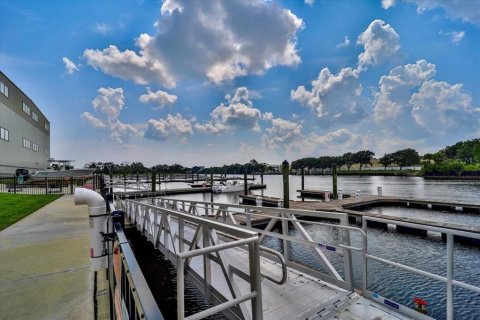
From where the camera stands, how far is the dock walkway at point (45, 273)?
4.16 meters

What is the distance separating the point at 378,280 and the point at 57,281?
27.2ft

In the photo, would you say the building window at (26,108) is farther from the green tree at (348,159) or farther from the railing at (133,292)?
the green tree at (348,159)

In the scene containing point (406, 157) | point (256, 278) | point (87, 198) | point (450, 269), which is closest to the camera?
point (256, 278)

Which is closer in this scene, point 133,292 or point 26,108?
point 133,292

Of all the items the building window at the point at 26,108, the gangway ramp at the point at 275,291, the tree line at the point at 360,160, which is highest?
the building window at the point at 26,108

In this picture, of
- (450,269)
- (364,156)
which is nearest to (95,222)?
(450,269)

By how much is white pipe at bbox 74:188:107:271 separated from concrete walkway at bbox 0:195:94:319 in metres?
0.73

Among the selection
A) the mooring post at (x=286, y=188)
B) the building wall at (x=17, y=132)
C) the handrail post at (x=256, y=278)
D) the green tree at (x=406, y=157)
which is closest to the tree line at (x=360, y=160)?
the green tree at (x=406, y=157)

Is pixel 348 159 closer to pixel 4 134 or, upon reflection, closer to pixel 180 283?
pixel 4 134

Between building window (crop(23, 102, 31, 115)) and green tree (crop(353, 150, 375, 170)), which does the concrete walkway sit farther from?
green tree (crop(353, 150, 375, 170))

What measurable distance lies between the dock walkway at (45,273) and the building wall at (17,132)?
28.6m

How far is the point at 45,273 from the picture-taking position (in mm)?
5566

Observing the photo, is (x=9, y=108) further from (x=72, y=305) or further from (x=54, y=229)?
(x=72, y=305)

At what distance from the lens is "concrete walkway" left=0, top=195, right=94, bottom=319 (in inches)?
164
